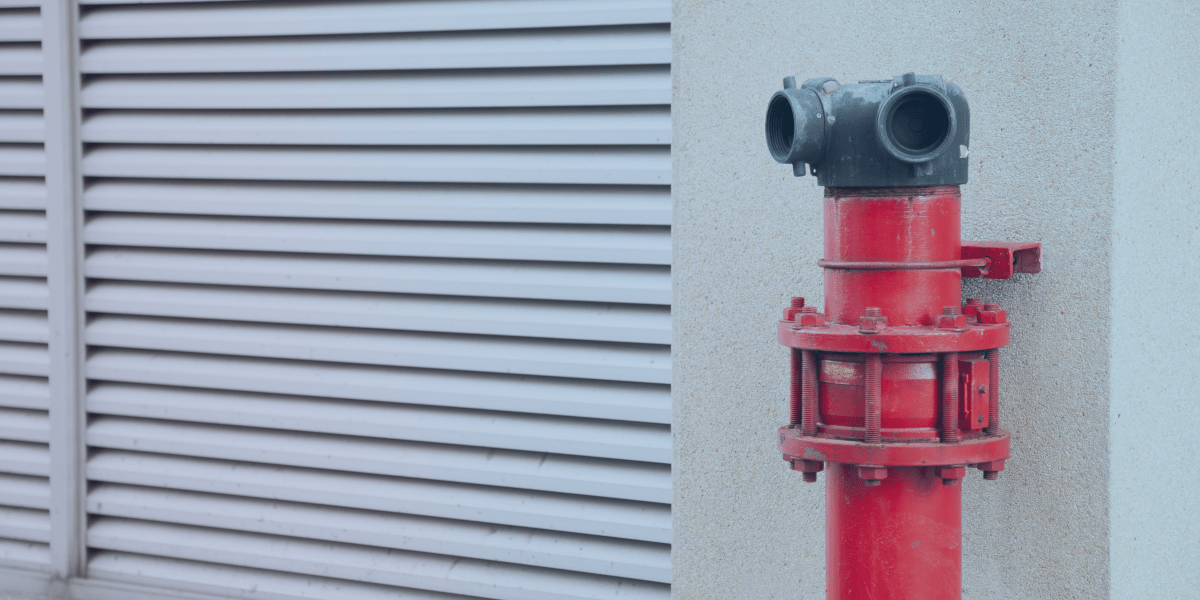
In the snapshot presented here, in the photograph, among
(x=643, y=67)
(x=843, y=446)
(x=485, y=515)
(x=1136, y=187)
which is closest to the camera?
(x=843, y=446)

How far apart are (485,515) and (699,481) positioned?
2.42 ft

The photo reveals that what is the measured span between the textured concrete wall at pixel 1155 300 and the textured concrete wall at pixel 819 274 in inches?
1.7

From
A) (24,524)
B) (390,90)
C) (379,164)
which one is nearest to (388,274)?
(379,164)

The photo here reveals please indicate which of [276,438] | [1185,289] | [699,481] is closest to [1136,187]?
[1185,289]

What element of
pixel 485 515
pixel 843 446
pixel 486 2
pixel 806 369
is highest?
pixel 486 2

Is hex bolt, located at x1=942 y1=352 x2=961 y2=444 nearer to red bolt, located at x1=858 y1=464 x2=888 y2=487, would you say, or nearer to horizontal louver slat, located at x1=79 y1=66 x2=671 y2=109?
red bolt, located at x1=858 y1=464 x2=888 y2=487

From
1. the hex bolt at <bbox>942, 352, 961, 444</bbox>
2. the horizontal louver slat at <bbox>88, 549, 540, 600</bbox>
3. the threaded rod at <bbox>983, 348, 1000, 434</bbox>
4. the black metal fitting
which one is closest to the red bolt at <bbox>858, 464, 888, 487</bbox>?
the hex bolt at <bbox>942, 352, 961, 444</bbox>

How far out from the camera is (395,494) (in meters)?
2.73

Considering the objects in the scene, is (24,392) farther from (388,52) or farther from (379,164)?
(388,52)

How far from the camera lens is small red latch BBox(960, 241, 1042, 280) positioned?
1.62 meters

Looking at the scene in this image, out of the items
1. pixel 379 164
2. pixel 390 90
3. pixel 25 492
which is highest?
pixel 390 90

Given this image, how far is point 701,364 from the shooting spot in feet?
7.06

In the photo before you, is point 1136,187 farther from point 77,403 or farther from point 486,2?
point 77,403

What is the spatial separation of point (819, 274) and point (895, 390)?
2.14 feet
